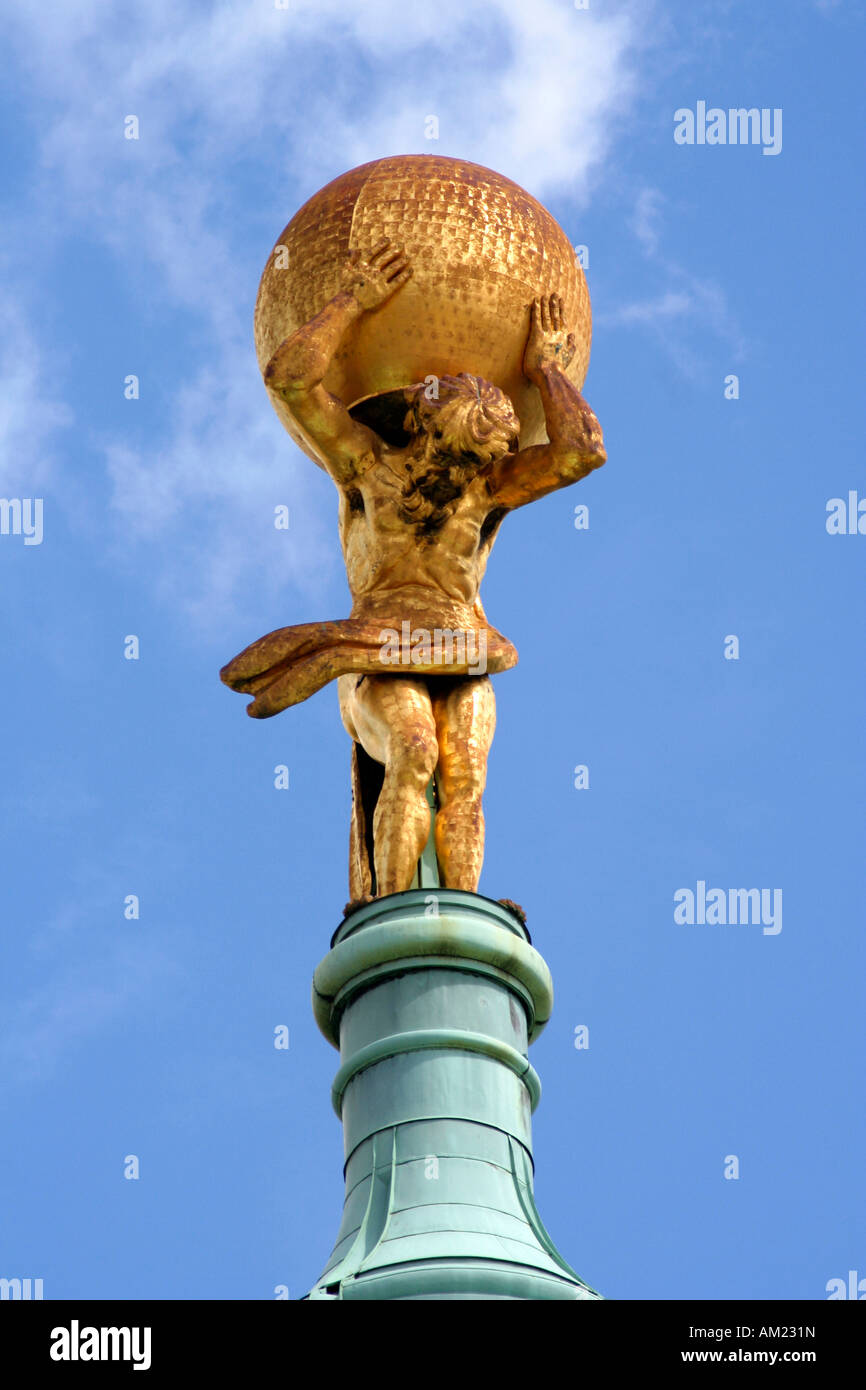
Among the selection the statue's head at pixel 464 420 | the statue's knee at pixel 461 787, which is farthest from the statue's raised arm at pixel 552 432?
the statue's knee at pixel 461 787

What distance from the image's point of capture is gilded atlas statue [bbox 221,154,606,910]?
1831cm

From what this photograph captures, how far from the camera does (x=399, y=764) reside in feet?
59.5

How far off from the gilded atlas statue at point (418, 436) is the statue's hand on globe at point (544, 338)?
18 mm

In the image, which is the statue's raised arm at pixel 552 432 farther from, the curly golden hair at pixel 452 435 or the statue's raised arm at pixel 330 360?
the statue's raised arm at pixel 330 360

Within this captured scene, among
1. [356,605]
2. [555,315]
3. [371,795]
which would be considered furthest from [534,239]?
[371,795]

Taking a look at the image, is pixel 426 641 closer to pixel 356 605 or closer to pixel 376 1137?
pixel 356 605

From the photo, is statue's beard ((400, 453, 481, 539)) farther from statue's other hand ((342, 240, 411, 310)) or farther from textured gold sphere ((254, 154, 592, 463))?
statue's other hand ((342, 240, 411, 310))

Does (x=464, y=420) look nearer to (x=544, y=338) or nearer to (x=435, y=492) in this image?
(x=435, y=492)

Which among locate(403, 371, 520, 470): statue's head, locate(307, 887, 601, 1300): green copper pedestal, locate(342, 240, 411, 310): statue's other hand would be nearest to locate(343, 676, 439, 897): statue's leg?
locate(307, 887, 601, 1300): green copper pedestal

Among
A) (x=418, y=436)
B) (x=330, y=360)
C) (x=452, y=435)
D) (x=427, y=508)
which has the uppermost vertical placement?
(x=330, y=360)

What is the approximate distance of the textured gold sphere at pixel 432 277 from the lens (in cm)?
1922

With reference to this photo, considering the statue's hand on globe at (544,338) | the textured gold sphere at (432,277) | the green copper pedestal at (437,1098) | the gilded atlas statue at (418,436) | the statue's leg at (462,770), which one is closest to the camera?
the green copper pedestal at (437,1098)

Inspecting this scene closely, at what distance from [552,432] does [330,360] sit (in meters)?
1.87

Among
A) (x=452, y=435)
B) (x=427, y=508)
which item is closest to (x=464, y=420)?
(x=452, y=435)
